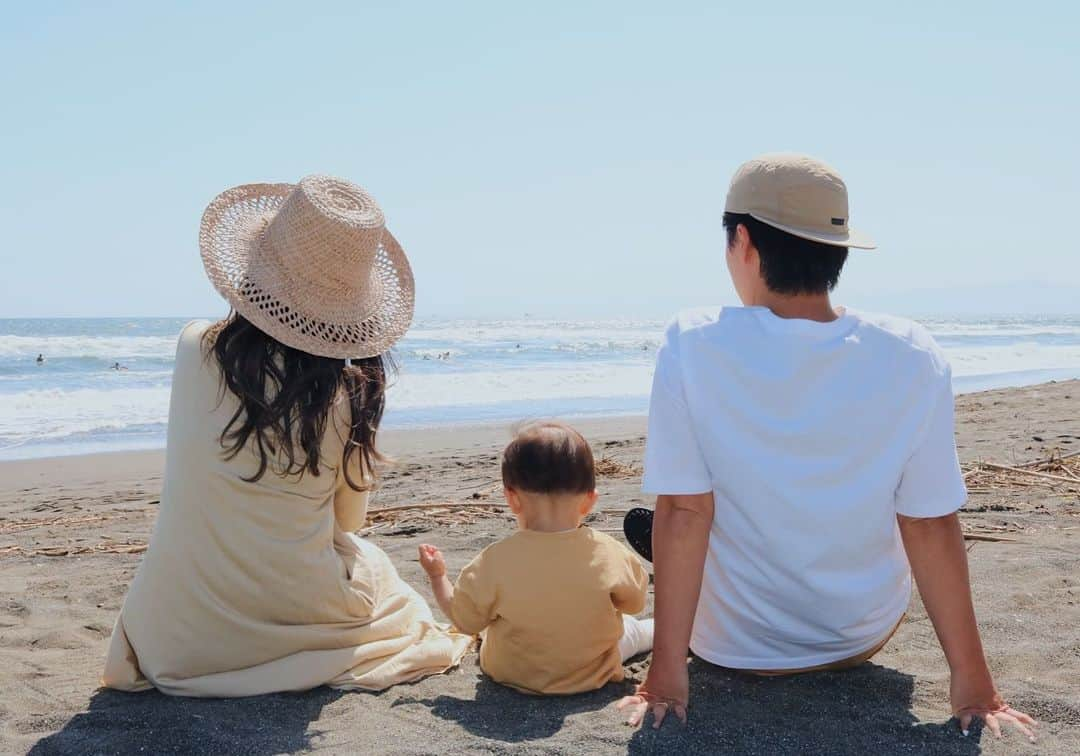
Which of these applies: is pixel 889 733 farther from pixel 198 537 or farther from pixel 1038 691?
pixel 198 537

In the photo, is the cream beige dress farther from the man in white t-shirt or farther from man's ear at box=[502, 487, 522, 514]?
the man in white t-shirt

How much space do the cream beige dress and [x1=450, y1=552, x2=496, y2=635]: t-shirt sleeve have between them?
1.11 ft

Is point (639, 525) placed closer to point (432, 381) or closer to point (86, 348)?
point (432, 381)

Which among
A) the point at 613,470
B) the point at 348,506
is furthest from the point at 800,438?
the point at 613,470

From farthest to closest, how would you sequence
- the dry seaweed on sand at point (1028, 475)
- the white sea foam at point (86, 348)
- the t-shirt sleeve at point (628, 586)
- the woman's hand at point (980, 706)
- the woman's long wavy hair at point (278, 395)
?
1. the white sea foam at point (86, 348)
2. the dry seaweed on sand at point (1028, 475)
3. the t-shirt sleeve at point (628, 586)
4. the woman's long wavy hair at point (278, 395)
5. the woman's hand at point (980, 706)

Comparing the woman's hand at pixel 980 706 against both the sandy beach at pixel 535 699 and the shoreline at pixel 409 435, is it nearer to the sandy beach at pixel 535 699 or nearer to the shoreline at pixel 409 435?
the sandy beach at pixel 535 699

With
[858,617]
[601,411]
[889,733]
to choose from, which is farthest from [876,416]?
[601,411]

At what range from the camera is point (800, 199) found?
2.60 metres

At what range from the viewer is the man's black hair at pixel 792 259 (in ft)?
8.71

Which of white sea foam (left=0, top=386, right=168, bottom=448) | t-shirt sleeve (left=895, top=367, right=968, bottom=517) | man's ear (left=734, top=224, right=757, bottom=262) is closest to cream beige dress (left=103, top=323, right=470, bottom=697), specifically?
man's ear (left=734, top=224, right=757, bottom=262)

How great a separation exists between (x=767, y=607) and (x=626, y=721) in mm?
502

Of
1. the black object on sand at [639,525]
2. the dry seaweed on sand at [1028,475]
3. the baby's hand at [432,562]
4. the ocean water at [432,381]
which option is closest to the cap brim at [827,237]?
the black object on sand at [639,525]

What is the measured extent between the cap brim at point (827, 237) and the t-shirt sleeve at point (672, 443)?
413mm

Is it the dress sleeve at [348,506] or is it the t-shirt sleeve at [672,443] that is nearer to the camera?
the t-shirt sleeve at [672,443]
